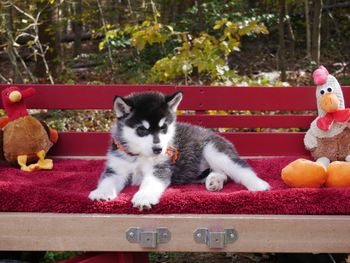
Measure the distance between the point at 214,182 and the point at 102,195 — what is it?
64 cm

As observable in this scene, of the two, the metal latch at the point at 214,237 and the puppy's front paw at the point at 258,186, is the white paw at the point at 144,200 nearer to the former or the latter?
the metal latch at the point at 214,237

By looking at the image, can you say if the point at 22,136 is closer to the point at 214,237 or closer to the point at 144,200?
the point at 144,200

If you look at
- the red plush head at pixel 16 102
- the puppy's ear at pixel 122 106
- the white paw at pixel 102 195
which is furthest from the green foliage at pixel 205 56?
the white paw at pixel 102 195

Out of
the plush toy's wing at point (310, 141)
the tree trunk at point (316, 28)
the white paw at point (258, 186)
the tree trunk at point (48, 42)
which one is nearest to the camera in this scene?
the white paw at point (258, 186)

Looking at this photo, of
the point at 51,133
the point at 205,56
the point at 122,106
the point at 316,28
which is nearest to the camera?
the point at 122,106

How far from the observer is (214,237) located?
2.19 meters

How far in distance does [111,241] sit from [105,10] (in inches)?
335

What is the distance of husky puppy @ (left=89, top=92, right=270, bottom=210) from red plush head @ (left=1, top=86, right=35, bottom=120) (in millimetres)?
804

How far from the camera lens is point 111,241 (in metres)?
2.22

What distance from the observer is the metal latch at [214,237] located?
2.19 m

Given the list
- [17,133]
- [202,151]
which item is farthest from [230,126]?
[17,133]

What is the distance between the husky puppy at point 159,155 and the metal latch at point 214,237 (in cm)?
32

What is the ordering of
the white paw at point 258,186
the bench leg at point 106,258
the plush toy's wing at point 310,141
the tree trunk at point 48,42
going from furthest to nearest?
the tree trunk at point 48,42, the plush toy's wing at point 310,141, the white paw at point 258,186, the bench leg at point 106,258

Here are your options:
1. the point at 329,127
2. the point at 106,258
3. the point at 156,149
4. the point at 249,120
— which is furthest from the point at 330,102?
the point at 106,258
